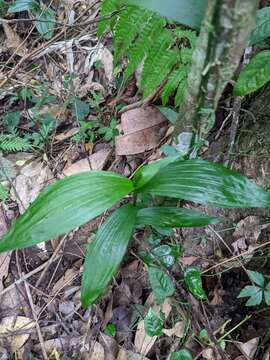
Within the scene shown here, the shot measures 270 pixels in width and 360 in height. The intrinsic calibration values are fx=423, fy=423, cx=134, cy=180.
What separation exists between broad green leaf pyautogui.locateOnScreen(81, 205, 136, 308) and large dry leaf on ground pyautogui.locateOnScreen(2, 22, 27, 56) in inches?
64.5

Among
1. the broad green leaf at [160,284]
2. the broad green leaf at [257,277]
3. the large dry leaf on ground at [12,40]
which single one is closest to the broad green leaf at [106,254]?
the broad green leaf at [160,284]

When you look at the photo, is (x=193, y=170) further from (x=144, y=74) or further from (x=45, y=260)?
(x=45, y=260)

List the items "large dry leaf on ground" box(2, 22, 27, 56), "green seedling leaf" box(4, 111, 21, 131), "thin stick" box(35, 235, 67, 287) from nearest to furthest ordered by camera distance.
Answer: "thin stick" box(35, 235, 67, 287) → "green seedling leaf" box(4, 111, 21, 131) → "large dry leaf on ground" box(2, 22, 27, 56)

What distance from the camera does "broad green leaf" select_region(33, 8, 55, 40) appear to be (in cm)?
226

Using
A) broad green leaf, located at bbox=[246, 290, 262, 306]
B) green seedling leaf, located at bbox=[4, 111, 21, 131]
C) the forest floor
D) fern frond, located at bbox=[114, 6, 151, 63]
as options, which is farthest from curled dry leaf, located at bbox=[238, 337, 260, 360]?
green seedling leaf, located at bbox=[4, 111, 21, 131]

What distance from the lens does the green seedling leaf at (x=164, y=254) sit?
4.17 feet

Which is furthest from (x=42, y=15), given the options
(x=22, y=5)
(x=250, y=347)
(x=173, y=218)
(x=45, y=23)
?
(x=250, y=347)

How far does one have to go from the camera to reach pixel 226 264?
1.37m

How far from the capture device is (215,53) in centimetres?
79

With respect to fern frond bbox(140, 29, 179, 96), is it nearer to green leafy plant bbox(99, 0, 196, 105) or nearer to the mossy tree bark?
green leafy plant bbox(99, 0, 196, 105)

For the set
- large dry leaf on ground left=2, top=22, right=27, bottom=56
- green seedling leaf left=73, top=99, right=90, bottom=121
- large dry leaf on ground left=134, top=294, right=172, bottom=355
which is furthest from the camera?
large dry leaf on ground left=2, top=22, right=27, bottom=56

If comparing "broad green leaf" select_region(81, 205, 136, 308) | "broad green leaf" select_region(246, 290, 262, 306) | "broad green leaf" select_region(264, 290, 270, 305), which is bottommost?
"broad green leaf" select_region(246, 290, 262, 306)

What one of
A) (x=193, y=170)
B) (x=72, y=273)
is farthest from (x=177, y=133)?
(x=72, y=273)

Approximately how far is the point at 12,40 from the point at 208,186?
1.87m
